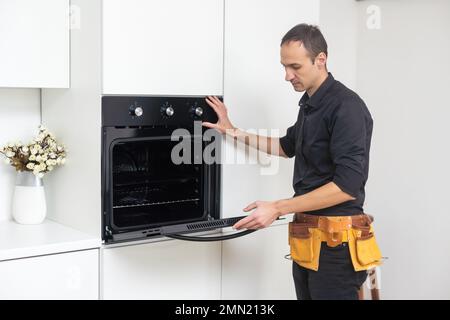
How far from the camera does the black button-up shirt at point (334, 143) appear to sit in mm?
2148

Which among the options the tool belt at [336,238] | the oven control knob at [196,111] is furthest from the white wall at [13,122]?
the tool belt at [336,238]

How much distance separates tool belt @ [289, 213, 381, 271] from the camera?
224 centimetres

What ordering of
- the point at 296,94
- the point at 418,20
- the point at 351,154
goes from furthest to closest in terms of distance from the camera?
1. the point at 418,20
2. the point at 296,94
3. the point at 351,154

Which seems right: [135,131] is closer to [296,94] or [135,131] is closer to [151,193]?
[151,193]

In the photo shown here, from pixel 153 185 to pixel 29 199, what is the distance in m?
0.48

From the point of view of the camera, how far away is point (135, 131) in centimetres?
236

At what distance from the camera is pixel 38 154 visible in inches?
97.8

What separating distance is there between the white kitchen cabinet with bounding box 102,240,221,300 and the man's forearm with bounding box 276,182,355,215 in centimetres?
52

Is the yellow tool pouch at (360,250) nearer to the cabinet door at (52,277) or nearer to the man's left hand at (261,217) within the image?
the man's left hand at (261,217)

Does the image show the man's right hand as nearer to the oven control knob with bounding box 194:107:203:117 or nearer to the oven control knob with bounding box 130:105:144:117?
the oven control knob with bounding box 194:107:203:117

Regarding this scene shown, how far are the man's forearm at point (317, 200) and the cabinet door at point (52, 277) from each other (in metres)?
0.69

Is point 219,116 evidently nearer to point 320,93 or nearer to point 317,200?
point 320,93
